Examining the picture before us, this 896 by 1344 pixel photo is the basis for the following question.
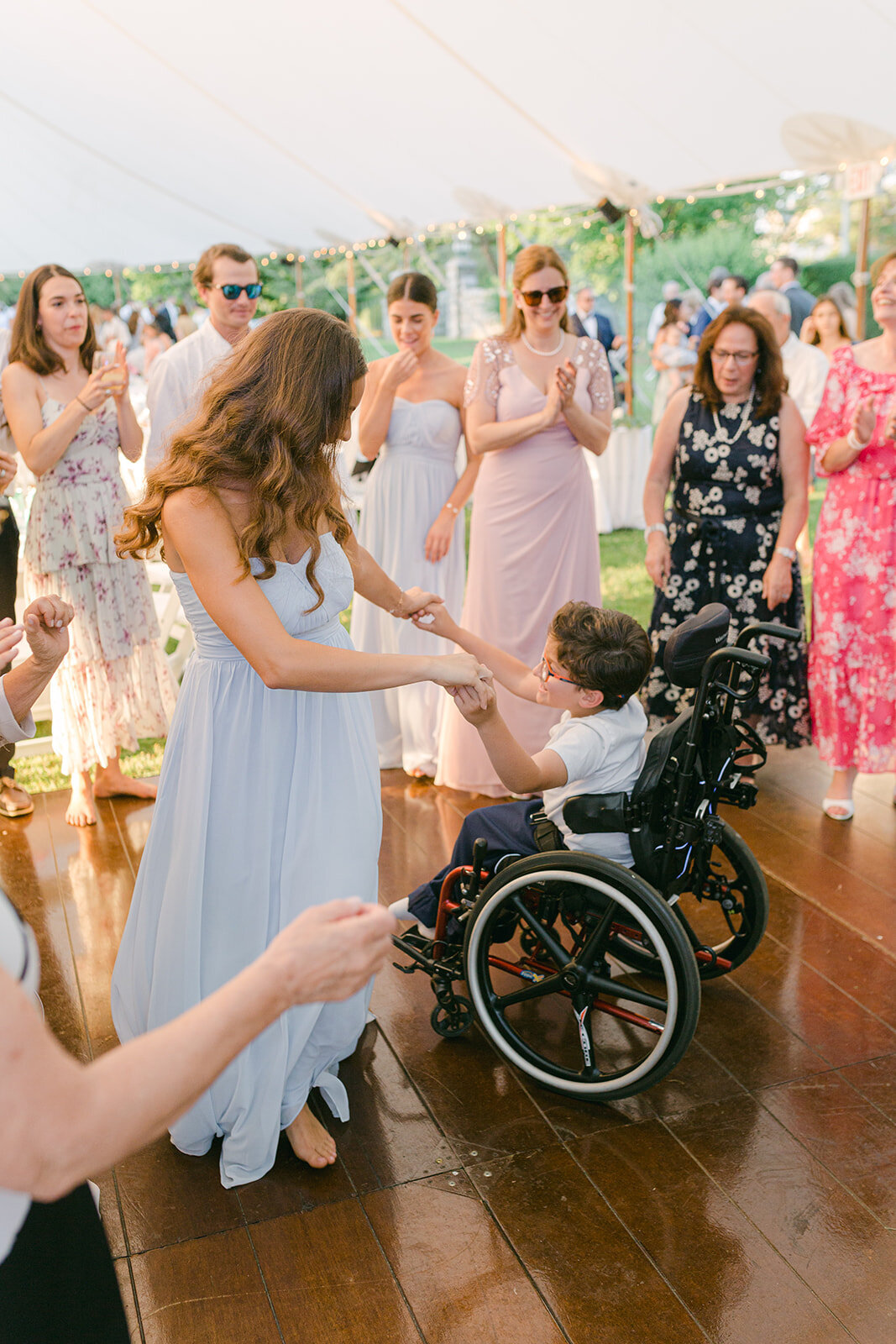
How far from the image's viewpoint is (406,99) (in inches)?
319

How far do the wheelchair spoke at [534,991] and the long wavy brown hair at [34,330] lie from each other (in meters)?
2.58

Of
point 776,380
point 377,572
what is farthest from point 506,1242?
point 776,380

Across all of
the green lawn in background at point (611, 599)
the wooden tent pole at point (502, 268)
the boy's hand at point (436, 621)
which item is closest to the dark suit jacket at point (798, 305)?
the green lawn in background at point (611, 599)

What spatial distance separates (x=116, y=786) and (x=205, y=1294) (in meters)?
2.47

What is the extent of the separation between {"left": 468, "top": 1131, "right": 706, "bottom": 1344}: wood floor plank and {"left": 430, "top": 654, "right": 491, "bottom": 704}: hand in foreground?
96 cm

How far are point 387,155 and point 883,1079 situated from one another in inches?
351

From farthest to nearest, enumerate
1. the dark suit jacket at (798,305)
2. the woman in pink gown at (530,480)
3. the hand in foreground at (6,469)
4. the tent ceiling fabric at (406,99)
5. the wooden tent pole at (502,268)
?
the dark suit jacket at (798,305) < the wooden tent pole at (502,268) < the tent ceiling fabric at (406,99) < the woman in pink gown at (530,480) < the hand in foreground at (6,469)

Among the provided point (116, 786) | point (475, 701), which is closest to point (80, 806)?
point (116, 786)

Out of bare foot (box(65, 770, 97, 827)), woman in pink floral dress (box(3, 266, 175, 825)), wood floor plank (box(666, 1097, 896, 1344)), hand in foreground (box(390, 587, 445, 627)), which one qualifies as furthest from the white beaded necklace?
bare foot (box(65, 770, 97, 827))

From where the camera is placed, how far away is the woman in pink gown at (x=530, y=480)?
150 inches

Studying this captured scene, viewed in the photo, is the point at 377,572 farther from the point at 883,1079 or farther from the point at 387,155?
the point at 387,155

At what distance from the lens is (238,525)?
195 centimetres

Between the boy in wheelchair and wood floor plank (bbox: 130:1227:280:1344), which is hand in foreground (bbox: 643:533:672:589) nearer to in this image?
the boy in wheelchair

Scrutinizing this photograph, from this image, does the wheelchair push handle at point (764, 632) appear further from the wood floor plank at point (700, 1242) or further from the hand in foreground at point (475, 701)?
the wood floor plank at point (700, 1242)
